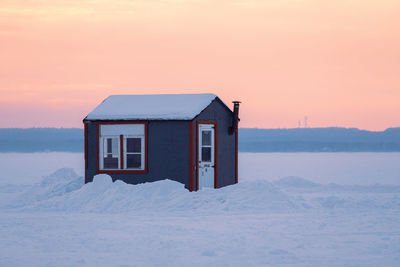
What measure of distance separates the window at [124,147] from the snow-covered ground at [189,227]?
0.99 m

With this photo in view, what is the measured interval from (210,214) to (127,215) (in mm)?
2323

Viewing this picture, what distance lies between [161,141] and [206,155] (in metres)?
1.75

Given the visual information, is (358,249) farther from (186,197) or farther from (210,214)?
(186,197)

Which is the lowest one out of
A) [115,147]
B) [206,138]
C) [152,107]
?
[115,147]

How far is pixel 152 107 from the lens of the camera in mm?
20641

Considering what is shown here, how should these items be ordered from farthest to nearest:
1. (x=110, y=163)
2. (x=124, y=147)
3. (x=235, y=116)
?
(x=235, y=116), (x=110, y=163), (x=124, y=147)

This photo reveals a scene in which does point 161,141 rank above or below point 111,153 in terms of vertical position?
above

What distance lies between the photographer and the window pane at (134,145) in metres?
20.0

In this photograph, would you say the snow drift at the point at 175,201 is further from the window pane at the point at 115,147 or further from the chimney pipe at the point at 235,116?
the chimney pipe at the point at 235,116

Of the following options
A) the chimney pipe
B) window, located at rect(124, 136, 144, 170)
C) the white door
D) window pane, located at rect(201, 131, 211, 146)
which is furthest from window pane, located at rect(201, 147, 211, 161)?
window, located at rect(124, 136, 144, 170)

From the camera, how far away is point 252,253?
10414 mm

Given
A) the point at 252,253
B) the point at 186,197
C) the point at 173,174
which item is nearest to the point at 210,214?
the point at 186,197

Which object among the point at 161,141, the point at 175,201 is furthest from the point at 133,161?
the point at 175,201

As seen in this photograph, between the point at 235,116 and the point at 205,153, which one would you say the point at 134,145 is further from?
the point at 235,116
